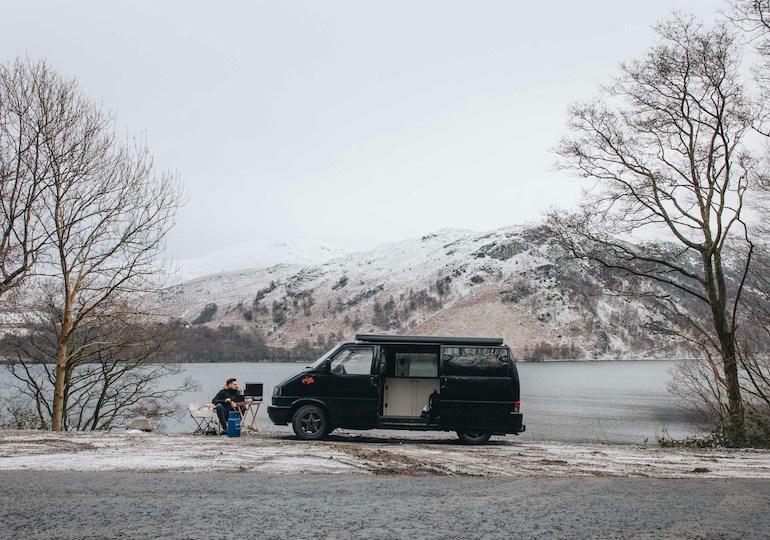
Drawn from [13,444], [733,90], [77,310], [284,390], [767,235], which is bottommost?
[13,444]

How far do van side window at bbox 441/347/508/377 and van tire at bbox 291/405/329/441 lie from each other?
306 cm

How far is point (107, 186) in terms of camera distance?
2283cm

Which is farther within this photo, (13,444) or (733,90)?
(733,90)

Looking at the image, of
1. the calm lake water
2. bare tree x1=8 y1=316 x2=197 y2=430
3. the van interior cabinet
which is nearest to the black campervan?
the van interior cabinet

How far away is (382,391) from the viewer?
16328mm

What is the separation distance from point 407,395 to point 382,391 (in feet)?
2.33

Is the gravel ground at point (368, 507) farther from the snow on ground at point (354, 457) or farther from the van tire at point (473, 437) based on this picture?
the van tire at point (473, 437)

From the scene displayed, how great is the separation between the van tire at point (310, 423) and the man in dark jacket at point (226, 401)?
2.88m

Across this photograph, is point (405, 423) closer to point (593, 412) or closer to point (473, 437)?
point (473, 437)

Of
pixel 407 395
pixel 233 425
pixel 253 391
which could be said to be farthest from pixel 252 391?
A: pixel 407 395

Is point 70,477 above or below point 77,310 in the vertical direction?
below

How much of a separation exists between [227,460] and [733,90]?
52.7 ft

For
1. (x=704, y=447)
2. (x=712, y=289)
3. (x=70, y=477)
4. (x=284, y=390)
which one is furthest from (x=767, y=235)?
(x=70, y=477)

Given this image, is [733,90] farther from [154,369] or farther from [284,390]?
[154,369]
